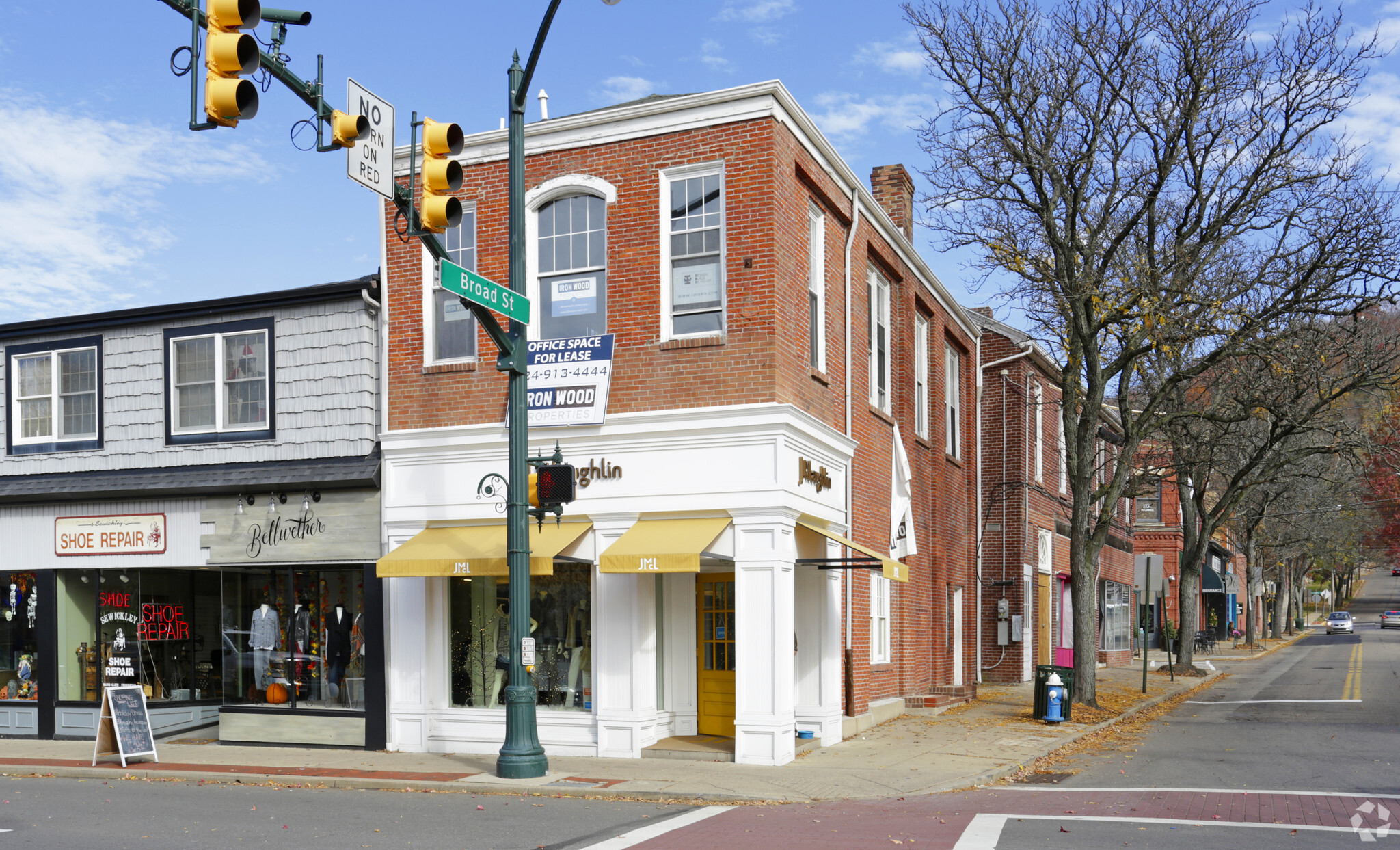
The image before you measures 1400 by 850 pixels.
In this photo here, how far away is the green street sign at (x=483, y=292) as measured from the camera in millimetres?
11914

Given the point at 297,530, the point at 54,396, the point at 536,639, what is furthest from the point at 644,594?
the point at 54,396

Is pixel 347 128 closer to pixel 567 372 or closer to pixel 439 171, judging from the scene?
pixel 439 171

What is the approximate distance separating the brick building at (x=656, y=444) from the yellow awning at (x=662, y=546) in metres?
0.04

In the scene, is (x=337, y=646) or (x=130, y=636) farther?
(x=130, y=636)

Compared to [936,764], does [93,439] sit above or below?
above

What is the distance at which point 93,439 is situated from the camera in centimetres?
1833

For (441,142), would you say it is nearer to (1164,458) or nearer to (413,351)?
(413,351)

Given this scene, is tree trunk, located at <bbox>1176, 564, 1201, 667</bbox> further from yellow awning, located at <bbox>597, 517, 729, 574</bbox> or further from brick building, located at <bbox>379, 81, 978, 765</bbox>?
yellow awning, located at <bbox>597, 517, 729, 574</bbox>

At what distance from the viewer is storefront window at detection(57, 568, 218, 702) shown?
59.9ft

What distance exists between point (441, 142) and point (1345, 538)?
66930 millimetres

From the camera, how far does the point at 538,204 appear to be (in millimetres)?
15961

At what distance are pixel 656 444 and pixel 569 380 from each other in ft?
4.92

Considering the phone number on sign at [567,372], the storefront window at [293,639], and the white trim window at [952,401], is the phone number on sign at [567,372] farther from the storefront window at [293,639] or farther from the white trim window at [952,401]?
the white trim window at [952,401]

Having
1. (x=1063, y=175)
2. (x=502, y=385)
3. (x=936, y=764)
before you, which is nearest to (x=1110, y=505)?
(x=1063, y=175)
